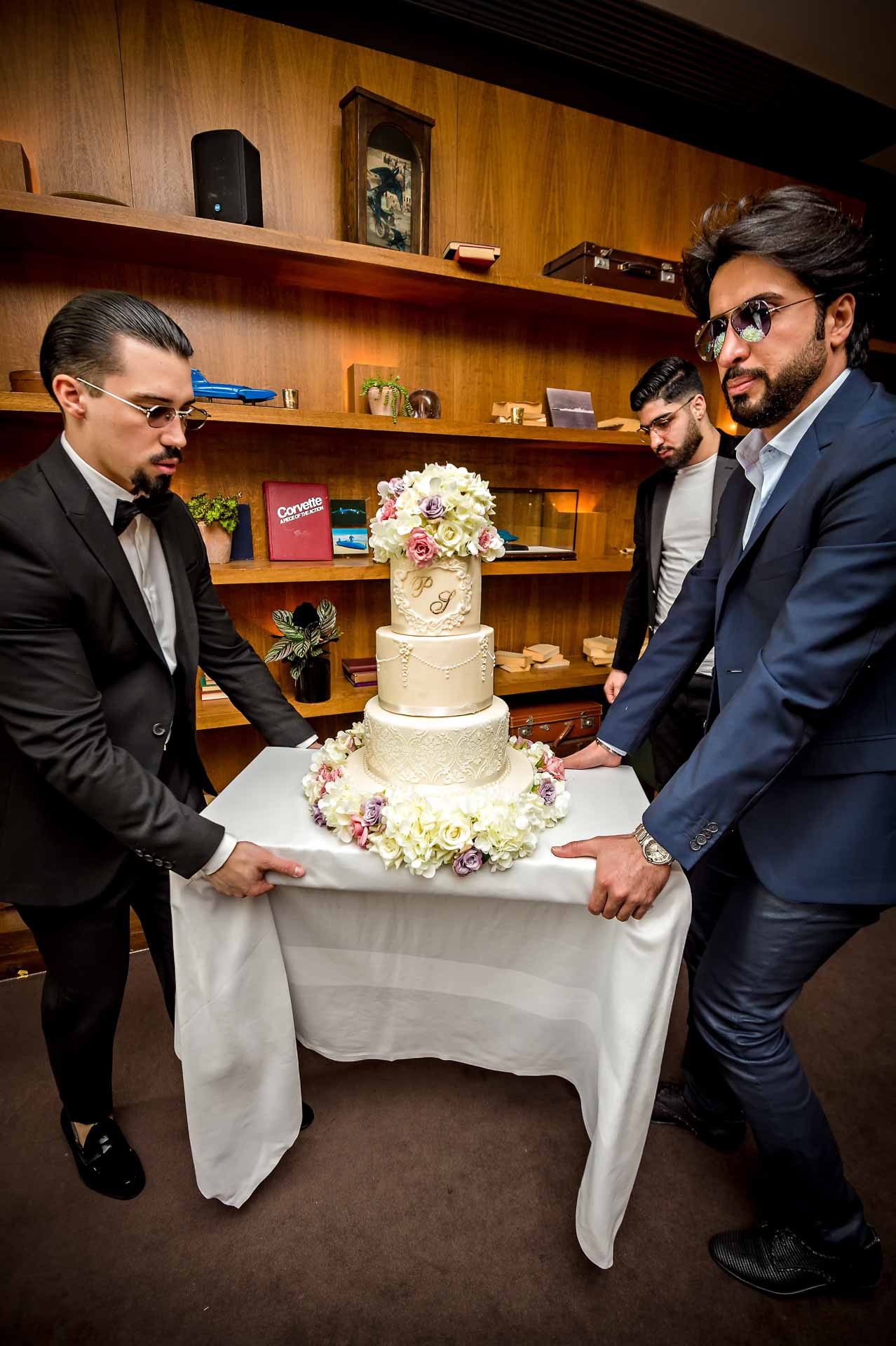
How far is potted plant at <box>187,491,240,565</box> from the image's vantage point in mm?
2498

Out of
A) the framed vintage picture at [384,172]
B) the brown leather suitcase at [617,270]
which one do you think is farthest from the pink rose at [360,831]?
the brown leather suitcase at [617,270]

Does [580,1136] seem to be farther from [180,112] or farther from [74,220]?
[180,112]

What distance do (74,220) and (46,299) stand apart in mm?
482

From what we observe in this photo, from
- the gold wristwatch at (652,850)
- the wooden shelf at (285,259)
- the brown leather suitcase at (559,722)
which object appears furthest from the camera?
the brown leather suitcase at (559,722)

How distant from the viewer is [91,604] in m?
1.33

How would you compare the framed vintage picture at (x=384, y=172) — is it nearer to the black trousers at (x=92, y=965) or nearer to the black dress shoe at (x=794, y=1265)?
the black trousers at (x=92, y=965)

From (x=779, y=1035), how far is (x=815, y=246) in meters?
1.62

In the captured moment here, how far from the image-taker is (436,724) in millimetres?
1398

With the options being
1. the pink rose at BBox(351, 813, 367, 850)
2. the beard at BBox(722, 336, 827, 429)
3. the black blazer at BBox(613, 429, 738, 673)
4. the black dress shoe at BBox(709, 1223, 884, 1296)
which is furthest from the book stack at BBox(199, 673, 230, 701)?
the black dress shoe at BBox(709, 1223, 884, 1296)

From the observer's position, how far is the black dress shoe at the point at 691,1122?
5.82ft

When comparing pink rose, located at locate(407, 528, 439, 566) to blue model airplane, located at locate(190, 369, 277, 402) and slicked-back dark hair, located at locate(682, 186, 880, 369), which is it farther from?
blue model airplane, located at locate(190, 369, 277, 402)

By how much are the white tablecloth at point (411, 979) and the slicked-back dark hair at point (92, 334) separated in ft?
3.34

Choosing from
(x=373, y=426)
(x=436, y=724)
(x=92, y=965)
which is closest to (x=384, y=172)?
(x=373, y=426)

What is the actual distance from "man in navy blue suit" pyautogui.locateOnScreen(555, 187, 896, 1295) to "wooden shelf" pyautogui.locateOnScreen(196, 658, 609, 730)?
172 centimetres
